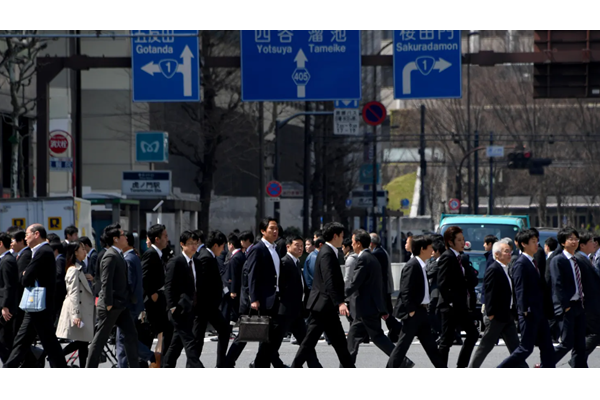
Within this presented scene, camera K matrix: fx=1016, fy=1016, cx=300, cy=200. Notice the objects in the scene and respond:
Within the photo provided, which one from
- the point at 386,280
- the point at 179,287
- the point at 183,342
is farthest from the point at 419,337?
the point at 386,280

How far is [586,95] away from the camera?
77.7 ft

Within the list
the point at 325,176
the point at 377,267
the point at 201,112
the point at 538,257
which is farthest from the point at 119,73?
the point at 377,267

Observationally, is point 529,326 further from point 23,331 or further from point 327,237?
point 23,331

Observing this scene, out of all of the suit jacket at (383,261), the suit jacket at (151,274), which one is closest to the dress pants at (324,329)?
the suit jacket at (151,274)

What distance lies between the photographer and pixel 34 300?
1023 centimetres

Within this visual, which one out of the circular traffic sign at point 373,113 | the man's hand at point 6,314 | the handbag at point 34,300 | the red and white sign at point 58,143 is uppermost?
the circular traffic sign at point 373,113

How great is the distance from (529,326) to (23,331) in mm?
5085

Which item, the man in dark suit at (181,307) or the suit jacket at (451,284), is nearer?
the man in dark suit at (181,307)

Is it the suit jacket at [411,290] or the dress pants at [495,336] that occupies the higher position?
the suit jacket at [411,290]

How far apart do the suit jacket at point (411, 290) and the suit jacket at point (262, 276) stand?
135 cm

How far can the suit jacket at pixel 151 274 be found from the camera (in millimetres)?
11188

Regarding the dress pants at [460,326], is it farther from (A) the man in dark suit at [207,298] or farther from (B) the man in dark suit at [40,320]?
(B) the man in dark suit at [40,320]

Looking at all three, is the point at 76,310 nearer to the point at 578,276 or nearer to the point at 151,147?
the point at 578,276

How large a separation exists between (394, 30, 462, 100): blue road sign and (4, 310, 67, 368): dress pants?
14563 mm
